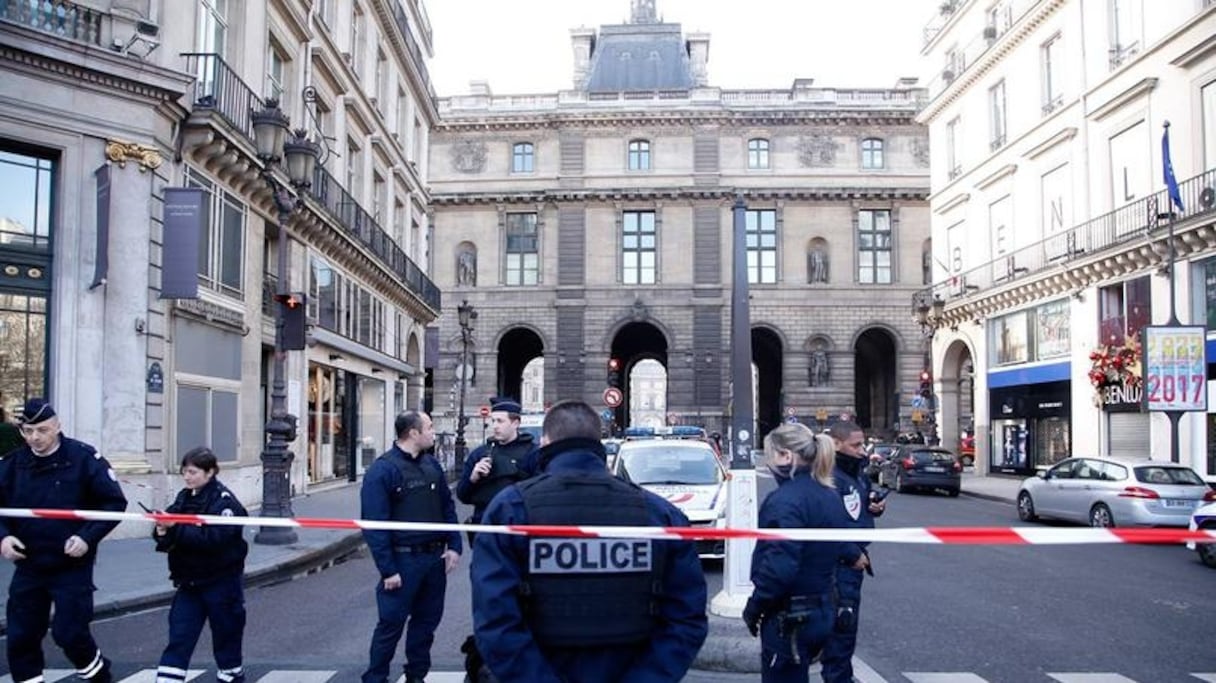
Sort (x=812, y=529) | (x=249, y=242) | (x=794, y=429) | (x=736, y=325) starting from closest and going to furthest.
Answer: (x=812, y=529), (x=794, y=429), (x=736, y=325), (x=249, y=242)

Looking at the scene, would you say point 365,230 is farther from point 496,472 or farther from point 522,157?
point 522,157

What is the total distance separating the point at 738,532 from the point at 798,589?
1.53 feet

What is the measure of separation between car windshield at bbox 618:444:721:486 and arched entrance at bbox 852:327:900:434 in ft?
140

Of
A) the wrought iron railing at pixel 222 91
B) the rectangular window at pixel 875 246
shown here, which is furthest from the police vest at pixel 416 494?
the rectangular window at pixel 875 246

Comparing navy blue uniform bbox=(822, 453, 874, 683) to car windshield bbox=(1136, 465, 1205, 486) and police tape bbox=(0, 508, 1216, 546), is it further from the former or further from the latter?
car windshield bbox=(1136, 465, 1205, 486)

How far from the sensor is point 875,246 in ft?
184

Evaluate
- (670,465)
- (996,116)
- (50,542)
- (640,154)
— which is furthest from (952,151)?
(50,542)

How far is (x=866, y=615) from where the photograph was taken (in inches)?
383

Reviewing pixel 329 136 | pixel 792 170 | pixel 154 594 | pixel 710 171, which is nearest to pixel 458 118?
pixel 710 171

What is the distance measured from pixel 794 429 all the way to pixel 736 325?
3.41m

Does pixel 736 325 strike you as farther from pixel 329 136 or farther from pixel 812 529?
pixel 329 136

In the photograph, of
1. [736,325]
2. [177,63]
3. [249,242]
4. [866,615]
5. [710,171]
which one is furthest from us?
[710,171]

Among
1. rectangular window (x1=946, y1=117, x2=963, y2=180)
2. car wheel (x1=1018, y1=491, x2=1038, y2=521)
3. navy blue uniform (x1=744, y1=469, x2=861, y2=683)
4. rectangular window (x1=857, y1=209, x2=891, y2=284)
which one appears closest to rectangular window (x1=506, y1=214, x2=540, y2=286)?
rectangular window (x1=857, y1=209, x2=891, y2=284)

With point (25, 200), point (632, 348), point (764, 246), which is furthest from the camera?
point (632, 348)
